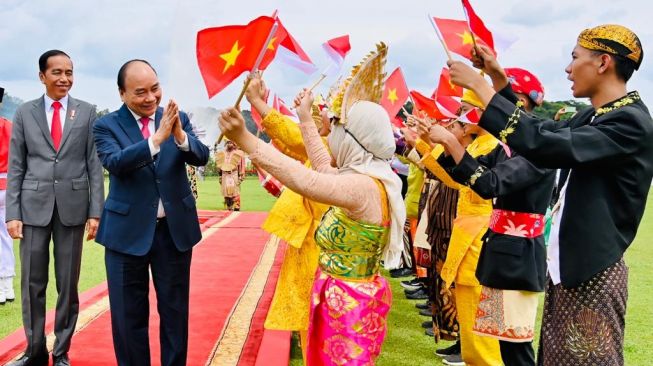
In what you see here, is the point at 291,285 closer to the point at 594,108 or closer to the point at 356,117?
the point at 356,117

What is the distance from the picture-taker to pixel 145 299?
11.1 ft

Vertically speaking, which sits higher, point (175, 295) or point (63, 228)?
point (63, 228)

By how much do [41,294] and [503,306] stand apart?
2.77 m

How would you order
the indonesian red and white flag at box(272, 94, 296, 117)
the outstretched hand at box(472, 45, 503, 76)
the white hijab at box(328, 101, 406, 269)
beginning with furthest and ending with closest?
1. the indonesian red and white flag at box(272, 94, 296, 117)
2. the white hijab at box(328, 101, 406, 269)
3. the outstretched hand at box(472, 45, 503, 76)

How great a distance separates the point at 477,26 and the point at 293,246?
74.1 inches

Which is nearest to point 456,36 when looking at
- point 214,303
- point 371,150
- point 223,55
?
point 371,150

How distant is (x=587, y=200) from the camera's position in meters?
2.21

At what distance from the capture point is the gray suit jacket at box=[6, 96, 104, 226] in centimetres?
387

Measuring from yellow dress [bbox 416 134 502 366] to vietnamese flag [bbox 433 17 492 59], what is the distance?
761 mm

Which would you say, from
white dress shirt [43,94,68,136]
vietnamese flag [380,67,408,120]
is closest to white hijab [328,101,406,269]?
white dress shirt [43,94,68,136]

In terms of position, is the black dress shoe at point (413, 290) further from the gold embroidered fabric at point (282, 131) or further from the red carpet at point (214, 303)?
the gold embroidered fabric at point (282, 131)

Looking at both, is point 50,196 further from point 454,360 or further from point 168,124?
point 454,360

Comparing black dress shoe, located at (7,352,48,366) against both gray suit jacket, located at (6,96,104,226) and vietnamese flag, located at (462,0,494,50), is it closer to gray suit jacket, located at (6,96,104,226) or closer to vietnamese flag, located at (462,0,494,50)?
gray suit jacket, located at (6,96,104,226)

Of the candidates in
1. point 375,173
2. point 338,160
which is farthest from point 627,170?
point 338,160
